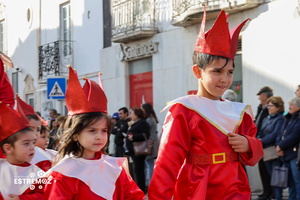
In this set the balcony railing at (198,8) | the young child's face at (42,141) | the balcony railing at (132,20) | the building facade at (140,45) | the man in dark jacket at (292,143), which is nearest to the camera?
the young child's face at (42,141)

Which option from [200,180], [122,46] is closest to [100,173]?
[200,180]

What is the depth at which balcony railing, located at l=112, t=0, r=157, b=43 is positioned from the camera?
58.3 feet

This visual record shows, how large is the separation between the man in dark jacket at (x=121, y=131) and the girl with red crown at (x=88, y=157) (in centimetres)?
823

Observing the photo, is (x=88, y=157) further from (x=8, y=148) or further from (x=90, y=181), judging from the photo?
(x=8, y=148)

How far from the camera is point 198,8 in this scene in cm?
1506

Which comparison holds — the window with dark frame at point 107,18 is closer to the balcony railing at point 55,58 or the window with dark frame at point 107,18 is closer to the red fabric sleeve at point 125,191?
the balcony railing at point 55,58

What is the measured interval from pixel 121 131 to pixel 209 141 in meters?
8.66

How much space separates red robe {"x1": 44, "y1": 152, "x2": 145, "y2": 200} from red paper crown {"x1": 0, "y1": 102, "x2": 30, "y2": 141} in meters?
0.67

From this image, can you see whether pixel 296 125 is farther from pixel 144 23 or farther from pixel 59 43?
pixel 59 43

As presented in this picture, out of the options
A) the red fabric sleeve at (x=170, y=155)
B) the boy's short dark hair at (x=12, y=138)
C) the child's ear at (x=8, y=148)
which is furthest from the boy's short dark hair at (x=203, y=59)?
the child's ear at (x=8, y=148)

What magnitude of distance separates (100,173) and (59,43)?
64.1ft

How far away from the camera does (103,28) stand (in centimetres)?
2055

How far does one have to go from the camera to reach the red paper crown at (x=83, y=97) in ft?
15.4

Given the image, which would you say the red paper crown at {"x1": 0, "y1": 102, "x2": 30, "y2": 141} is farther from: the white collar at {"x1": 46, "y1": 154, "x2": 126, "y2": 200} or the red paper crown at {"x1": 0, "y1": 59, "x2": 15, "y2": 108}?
the white collar at {"x1": 46, "y1": 154, "x2": 126, "y2": 200}
